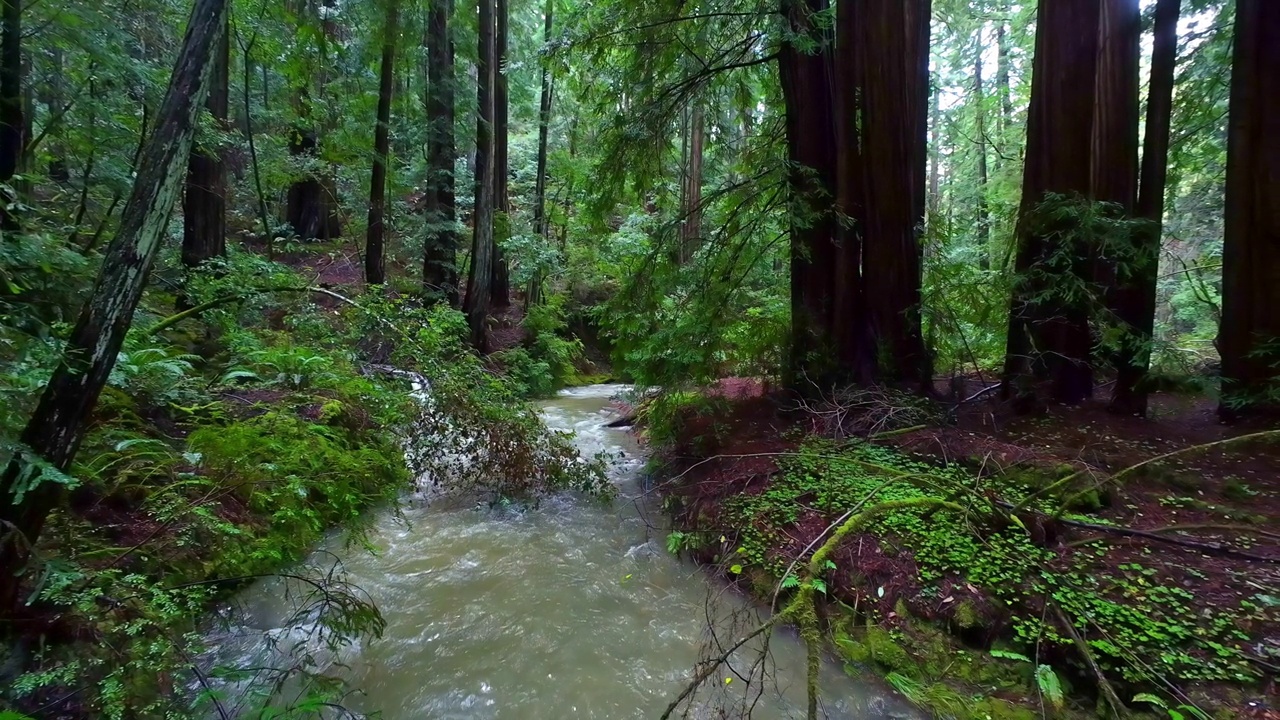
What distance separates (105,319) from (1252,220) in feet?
24.9

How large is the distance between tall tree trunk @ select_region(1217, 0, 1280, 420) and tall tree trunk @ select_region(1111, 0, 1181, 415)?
1.45ft

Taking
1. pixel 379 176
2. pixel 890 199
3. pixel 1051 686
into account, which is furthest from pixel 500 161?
pixel 1051 686

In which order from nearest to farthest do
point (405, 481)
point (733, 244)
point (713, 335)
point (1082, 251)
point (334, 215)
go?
point (1082, 251)
point (405, 481)
point (713, 335)
point (733, 244)
point (334, 215)

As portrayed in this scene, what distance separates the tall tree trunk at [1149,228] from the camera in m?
4.68

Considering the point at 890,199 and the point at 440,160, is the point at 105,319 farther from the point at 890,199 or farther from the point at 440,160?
the point at 440,160

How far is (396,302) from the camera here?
4344 millimetres

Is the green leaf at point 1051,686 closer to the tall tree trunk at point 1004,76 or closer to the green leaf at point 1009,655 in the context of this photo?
the green leaf at point 1009,655

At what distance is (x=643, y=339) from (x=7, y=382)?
4.94 meters

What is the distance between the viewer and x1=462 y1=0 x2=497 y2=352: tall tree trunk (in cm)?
1068

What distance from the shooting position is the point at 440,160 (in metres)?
11.3

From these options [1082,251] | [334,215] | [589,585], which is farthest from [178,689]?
[334,215]

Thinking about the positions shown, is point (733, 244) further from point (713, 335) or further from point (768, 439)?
point (768, 439)

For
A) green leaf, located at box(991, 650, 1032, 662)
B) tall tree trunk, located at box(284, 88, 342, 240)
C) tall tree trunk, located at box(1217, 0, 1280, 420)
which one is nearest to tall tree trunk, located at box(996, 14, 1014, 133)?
tall tree trunk, located at box(1217, 0, 1280, 420)

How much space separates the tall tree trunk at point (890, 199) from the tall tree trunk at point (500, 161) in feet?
26.2
